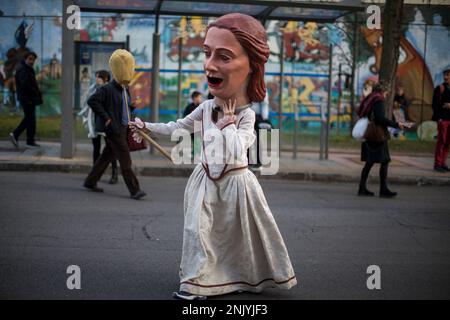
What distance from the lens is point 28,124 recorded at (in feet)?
47.8

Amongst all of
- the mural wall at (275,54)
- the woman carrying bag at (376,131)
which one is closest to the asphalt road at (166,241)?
the woman carrying bag at (376,131)

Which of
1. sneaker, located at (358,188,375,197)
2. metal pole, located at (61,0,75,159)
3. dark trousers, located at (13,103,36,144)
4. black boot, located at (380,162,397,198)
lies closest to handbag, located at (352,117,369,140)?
black boot, located at (380,162,397,198)

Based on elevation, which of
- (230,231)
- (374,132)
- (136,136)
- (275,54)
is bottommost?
(230,231)

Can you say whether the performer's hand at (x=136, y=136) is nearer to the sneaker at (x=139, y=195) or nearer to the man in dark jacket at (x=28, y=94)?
the sneaker at (x=139, y=195)

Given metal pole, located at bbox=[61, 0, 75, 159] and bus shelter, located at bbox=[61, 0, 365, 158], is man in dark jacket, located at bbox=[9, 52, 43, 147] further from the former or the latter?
metal pole, located at bbox=[61, 0, 75, 159]

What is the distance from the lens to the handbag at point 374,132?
10.7 m

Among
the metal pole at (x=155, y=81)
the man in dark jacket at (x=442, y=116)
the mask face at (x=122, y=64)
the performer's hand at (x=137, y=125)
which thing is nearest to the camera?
the performer's hand at (x=137, y=125)

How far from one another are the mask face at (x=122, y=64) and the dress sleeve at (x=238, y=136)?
121 cm

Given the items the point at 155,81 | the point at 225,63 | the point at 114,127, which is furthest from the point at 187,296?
the point at 155,81

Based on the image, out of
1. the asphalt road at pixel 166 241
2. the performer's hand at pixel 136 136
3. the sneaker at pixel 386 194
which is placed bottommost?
the asphalt road at pixel 166 241

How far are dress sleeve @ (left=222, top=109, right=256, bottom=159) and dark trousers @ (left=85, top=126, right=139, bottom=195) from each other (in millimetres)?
4803

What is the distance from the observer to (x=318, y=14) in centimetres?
1506

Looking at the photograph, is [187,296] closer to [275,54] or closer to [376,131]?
[376,131]

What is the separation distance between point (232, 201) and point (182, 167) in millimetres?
7750
